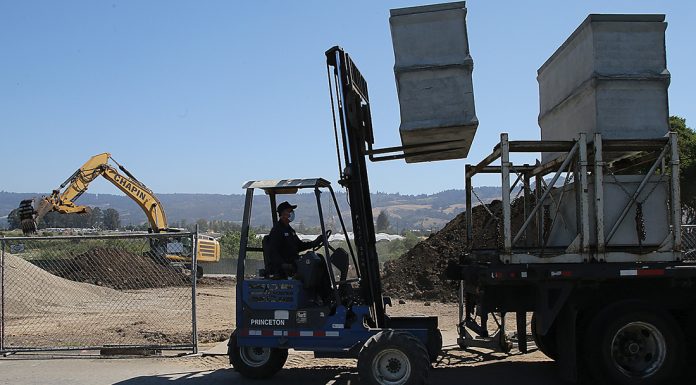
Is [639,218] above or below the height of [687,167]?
below

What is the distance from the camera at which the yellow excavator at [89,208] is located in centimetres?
2377

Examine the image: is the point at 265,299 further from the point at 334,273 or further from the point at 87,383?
the point at 87,383

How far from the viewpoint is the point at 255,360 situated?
8531mm

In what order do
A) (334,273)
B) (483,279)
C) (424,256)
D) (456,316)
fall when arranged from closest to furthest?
(483,279)
(334,273)
(456,316)
(424,256)

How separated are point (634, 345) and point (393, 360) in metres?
2.68

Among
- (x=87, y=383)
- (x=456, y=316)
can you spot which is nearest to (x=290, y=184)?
(x=87, y=383)

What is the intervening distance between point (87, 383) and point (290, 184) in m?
3.49

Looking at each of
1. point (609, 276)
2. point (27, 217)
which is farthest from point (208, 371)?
point (27, 217)

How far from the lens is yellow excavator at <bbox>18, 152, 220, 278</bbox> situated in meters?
23.8

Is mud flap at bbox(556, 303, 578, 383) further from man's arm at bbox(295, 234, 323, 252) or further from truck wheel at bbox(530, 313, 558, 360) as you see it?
man's arm at bbox(295, 234, 323, 252)

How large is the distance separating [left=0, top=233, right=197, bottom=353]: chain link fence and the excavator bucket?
1098 mm

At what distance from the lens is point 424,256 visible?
21.6 m

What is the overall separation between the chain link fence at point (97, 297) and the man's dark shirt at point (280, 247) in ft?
7.99

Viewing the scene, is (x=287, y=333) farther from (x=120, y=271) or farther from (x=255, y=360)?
(x=120, y=271)
